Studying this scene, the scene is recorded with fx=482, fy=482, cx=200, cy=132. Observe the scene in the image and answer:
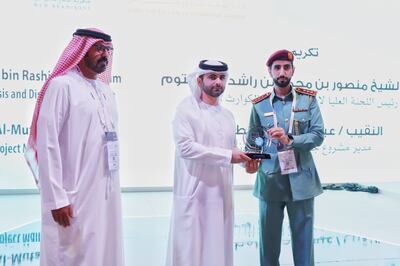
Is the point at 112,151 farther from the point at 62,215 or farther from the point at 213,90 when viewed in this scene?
the point at 213,90

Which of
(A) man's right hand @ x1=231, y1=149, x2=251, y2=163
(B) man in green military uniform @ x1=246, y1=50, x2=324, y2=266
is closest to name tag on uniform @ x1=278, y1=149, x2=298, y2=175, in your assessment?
(B) man in green military uniform @ x1=246, y1=50, x2=324, y2=266

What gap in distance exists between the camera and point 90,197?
7.77ft

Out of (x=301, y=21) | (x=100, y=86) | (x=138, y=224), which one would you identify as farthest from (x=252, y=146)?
(x=301, y=21)

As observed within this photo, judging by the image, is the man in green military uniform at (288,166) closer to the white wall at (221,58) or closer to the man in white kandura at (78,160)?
the man in white kandura at (78,160)

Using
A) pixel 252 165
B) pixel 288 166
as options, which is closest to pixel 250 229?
pixel 288 166

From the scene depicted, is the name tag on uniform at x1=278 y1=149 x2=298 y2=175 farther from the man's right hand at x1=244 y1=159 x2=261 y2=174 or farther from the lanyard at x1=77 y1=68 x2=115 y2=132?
the lanyard at x1=77 y1=68 x2=115 y2=132

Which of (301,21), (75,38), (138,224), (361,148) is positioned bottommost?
(138,224)

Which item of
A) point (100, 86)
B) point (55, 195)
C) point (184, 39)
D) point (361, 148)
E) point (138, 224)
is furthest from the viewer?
point (361, 148)

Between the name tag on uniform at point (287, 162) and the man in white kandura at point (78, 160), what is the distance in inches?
39.2

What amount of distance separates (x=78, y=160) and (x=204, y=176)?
77 centimetres

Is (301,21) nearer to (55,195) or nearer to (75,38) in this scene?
(75,38)

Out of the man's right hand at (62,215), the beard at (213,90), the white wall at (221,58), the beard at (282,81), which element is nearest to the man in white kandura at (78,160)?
the man's right hand at (62,215)

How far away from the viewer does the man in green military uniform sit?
9.48 feet

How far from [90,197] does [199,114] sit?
31.2 inches
